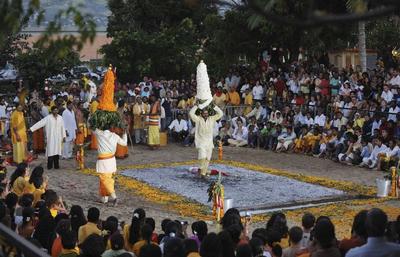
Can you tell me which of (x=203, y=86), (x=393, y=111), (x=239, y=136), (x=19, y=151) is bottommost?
(x=19, y=151)

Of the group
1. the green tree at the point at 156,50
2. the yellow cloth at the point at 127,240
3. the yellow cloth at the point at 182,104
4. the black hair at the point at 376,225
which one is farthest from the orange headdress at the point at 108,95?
the green tree at the point at 156,50

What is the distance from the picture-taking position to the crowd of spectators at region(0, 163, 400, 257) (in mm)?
5891

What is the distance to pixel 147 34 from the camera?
31.7 metres

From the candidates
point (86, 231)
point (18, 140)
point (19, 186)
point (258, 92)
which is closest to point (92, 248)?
point (86, 231)

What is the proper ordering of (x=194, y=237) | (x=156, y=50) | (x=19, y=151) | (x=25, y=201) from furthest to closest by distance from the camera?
1. (x=156, y=50)
2. (x=19, y=151)
3. (x=25, y=201)
4. (x=194, y=237)

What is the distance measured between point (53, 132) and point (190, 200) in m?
4.64

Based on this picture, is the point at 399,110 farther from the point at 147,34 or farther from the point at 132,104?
the point at 147,34

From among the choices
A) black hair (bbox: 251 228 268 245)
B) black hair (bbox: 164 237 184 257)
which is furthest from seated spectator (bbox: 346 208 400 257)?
black hair (bbox: 251 228 268 245)

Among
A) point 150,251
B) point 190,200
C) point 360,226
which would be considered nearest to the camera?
point 150,251

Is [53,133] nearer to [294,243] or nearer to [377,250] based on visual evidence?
[294,243]

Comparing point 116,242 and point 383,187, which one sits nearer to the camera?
point 116,242

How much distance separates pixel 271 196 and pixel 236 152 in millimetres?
6329

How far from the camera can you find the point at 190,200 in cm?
1384

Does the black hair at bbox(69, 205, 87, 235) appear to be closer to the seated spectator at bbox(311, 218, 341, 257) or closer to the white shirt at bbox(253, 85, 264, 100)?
the seated spectator at bbox(311, 218, 341, 257)
